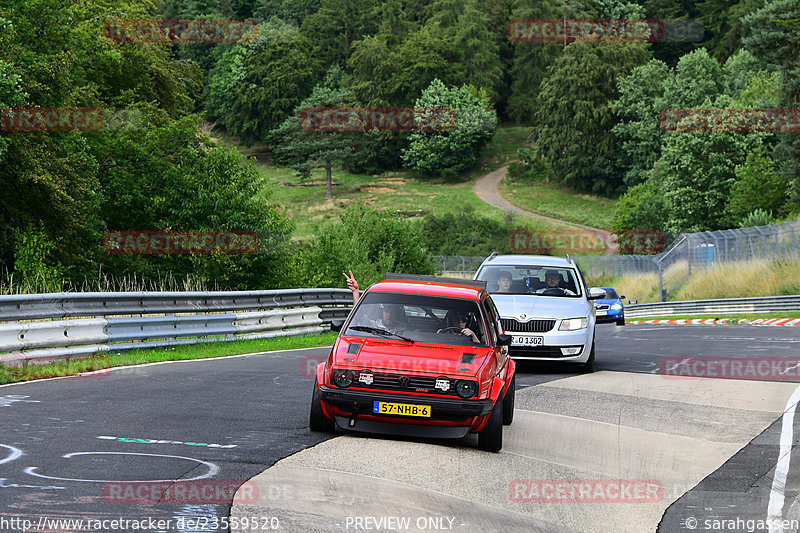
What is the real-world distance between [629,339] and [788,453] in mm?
15976

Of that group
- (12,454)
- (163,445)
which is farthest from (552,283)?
(12,454)

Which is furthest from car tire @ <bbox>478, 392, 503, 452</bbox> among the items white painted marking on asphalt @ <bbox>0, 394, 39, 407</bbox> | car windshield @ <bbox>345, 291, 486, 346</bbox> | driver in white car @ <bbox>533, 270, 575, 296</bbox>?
driver in white car @ <bbox>533, 270, 575, 296</bbox>

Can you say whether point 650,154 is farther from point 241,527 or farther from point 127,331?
point 241,527

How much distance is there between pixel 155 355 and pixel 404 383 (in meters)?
8.58

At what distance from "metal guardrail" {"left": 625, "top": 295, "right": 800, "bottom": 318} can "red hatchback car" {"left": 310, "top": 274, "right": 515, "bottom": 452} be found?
31508 millimetres

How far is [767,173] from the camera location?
67.0 m

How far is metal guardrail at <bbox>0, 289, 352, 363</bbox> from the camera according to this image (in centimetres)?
1358

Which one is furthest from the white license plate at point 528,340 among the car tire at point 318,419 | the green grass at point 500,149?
the green grass at point 500,149

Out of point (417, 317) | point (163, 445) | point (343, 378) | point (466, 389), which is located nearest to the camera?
point (163, 445)

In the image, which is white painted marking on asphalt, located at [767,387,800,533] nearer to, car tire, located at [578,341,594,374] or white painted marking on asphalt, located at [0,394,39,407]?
car tire, located at [578,341,594,374]

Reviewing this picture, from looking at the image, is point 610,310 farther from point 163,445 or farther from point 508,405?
point 163,445

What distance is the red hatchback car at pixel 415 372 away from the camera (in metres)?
8.68

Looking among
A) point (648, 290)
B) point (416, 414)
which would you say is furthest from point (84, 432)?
point (648, 290)

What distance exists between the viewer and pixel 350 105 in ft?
425
